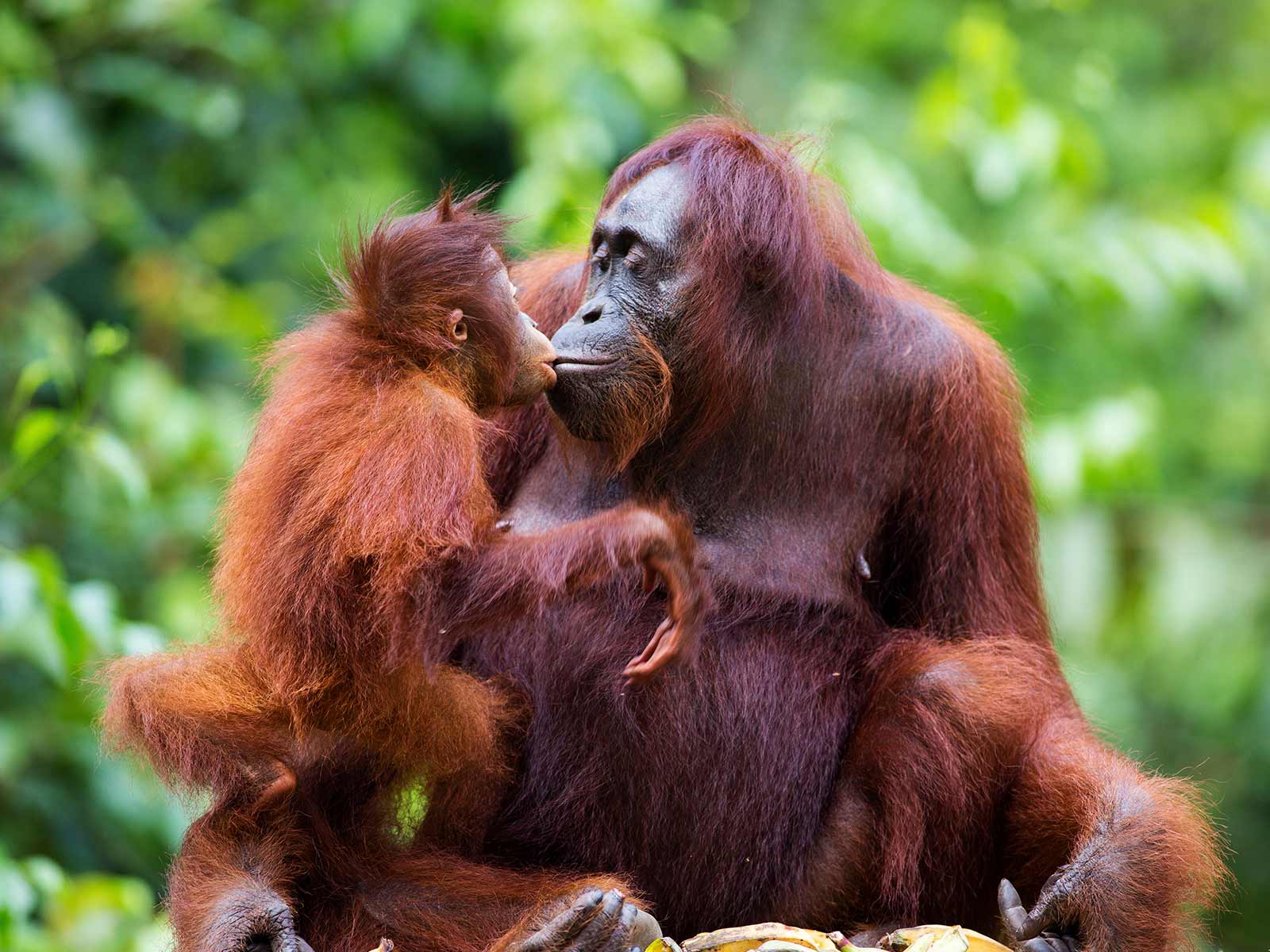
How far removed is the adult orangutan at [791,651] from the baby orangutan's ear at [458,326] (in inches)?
7.4

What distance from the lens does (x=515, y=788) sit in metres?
2.71

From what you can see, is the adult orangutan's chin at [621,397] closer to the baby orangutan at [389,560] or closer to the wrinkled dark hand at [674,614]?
the baby orangutan at [389,560]

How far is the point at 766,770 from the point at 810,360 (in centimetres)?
75

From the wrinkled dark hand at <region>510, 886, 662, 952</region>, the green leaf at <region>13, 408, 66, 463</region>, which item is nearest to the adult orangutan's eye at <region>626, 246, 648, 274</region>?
the wrinkled dark hand at <region>510, 886, 662, 952</region>

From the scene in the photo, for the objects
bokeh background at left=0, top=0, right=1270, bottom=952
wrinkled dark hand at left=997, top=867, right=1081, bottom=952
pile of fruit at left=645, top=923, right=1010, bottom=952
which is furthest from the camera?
bokeh background at left=0, top=0, right=1270, bottom=952

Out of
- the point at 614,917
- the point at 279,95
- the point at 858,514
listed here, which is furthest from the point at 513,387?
the point at 279,95

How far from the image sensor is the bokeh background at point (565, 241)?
172 inches

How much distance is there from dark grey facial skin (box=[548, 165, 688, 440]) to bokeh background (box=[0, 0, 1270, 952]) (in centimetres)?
26

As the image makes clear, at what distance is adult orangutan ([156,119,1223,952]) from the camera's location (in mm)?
2559

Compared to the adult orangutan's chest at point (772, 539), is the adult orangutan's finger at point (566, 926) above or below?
below

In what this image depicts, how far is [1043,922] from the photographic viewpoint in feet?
7.98

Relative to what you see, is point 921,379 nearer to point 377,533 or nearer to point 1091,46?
point 377,533

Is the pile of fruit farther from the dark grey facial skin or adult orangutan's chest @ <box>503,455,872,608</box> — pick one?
the dark grey facial skin

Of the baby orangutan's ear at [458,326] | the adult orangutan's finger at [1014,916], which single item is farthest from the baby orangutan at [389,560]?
the adult orangutan's finger at [1014,916]
